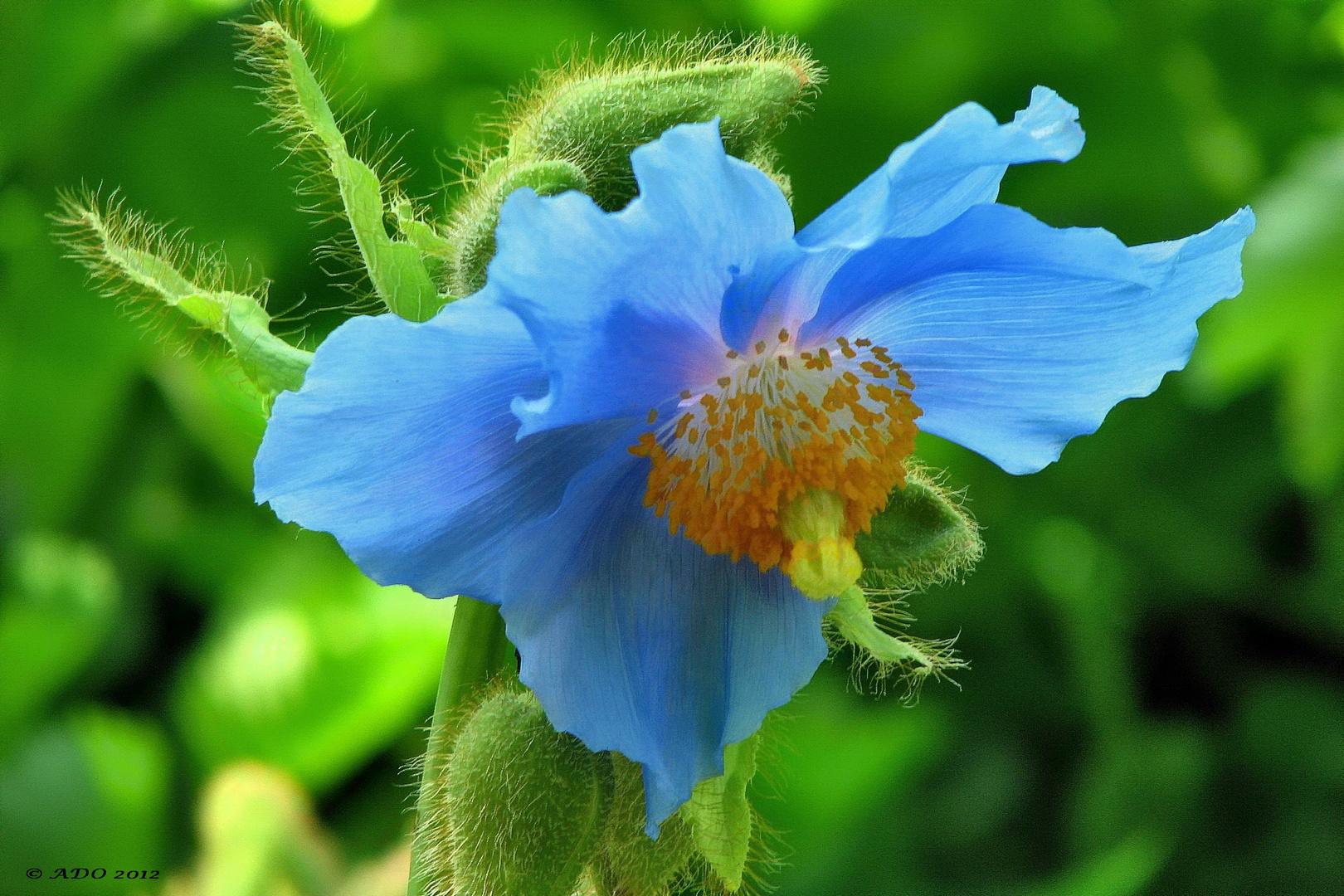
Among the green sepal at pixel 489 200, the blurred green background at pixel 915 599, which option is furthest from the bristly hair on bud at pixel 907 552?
the blurred green background at pixel 915 599

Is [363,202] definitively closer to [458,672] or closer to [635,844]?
[458,672]

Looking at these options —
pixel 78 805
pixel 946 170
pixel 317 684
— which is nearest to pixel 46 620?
pixel 78 805

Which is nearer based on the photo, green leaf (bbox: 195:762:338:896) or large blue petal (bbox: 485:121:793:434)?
large blue petal (bbox: 485:121:793:434)

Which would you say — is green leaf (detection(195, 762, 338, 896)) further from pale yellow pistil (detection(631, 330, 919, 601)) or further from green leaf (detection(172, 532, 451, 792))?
pale yellow pistil (detection(631, 330, 919, 601))

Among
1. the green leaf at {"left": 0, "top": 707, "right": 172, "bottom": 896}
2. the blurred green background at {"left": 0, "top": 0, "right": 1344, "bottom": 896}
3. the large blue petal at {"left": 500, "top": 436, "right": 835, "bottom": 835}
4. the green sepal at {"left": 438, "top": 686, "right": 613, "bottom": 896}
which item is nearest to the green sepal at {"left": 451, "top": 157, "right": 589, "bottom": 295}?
the large blue petal at {"left": 500, "top": 436, "right": 835, "bottom": 835}

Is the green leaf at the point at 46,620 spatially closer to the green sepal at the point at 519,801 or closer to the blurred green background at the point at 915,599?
the blurred green background at the point at 915,599

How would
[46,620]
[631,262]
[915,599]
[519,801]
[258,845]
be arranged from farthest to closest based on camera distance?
[915,599] → [46,620] → [258,845] → [519,801] → [631,262]
